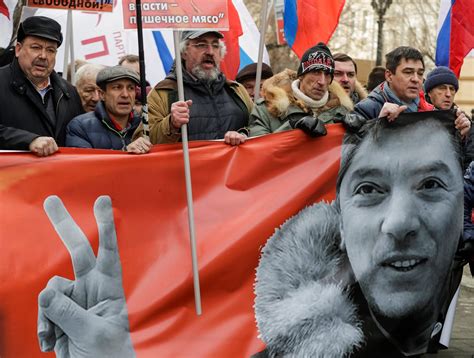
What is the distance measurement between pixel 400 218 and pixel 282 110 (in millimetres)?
979

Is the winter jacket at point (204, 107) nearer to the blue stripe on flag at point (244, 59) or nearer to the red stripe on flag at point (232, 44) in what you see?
the red stripe on flag at point (232, 44)

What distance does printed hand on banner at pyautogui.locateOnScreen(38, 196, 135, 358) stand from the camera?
5.61 metres

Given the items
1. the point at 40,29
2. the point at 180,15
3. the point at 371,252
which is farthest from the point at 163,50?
the point at 371,252

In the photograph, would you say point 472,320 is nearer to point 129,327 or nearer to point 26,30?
point 129,327

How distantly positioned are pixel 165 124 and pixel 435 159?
157 centimetres

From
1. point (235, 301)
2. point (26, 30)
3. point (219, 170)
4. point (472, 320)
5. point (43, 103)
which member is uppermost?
point (26, 30)

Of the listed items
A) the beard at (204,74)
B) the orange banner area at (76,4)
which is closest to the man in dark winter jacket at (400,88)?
the beard at (204,74)

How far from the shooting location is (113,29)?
38.2 ft

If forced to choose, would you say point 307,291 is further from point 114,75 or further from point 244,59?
point 244,59

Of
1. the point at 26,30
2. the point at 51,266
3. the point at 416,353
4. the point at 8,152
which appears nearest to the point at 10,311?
the point at 51,266

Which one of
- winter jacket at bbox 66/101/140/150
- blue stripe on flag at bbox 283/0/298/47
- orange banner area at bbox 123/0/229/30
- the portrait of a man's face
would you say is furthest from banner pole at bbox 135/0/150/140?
blue stripe on flag at bbox 283/0/298/47

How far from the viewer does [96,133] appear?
624cm

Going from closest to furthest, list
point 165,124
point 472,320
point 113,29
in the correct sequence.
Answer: point 165,124, point 472,320, point 113,29

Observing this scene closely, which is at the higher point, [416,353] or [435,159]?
[435,159]
